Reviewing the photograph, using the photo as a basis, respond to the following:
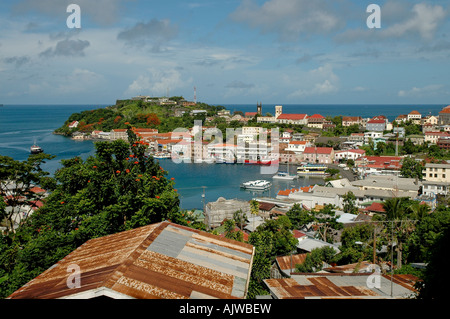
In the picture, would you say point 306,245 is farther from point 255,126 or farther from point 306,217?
point 255,126

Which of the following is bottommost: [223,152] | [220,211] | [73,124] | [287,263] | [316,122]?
[220,211]

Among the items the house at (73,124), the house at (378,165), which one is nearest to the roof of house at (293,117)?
the house at (378,165)

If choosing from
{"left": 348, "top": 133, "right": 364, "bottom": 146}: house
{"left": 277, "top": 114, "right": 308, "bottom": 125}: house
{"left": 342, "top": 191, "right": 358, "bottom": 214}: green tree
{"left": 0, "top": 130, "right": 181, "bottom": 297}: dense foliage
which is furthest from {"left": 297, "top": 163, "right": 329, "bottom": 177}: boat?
{"left": 0, "top": 130, "right": 181, "bottom": 297}: dense foliage

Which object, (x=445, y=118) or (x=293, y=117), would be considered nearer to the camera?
(x=445, y=118)

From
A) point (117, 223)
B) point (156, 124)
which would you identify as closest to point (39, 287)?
point (117, 223)

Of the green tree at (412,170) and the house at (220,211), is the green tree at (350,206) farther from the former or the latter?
the green tree at (412,170)

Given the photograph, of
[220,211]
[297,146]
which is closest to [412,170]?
[297,146]

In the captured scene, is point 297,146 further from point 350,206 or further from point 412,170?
point 350,206

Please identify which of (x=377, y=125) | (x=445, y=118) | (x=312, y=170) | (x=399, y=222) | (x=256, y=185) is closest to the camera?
(x=399, y=222)
